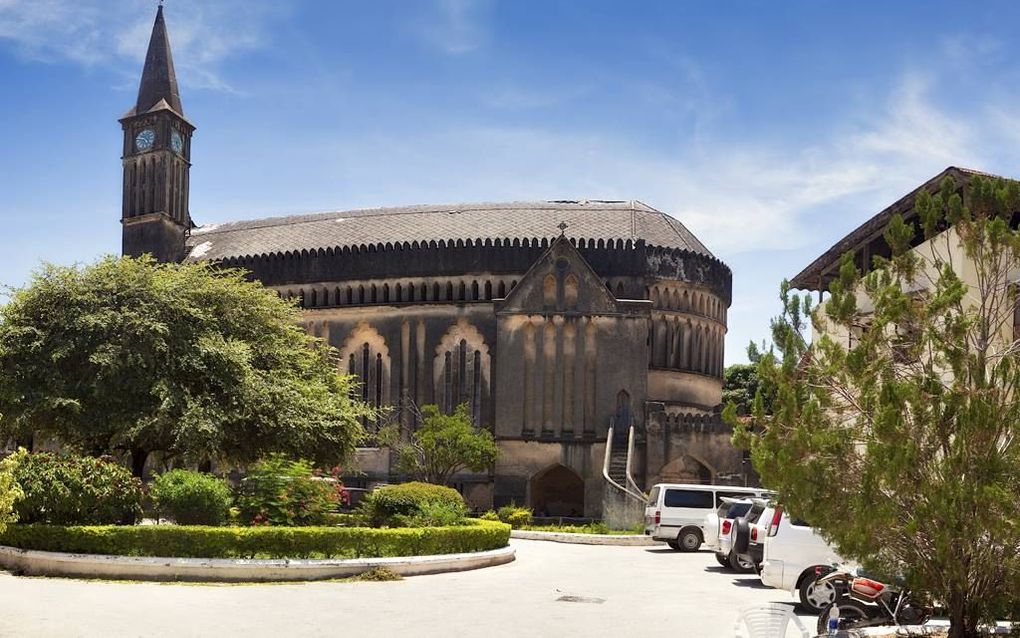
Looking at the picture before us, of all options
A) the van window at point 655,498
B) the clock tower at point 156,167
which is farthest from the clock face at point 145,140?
the van window at point 655,498

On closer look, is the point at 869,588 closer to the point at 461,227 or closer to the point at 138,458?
the point at 138,458

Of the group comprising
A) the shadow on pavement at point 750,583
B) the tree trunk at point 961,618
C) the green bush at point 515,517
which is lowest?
the green bush at point 515,517

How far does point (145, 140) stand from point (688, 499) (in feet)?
129

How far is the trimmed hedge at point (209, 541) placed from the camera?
19.4 meters

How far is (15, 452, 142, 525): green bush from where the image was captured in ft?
65.8

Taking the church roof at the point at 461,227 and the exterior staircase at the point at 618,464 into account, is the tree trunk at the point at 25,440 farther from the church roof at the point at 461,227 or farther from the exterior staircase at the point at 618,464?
the exterior staircase at the point at 618,464

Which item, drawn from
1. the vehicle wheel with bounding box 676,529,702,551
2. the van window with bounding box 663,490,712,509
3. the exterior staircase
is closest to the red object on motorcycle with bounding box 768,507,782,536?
the van window with bounding box 663,490,712,509

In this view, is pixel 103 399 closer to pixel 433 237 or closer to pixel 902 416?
pixel 902 416

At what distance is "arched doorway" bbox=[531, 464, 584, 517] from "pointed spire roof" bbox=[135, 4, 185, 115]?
90.3 feet

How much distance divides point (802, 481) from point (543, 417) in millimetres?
34963

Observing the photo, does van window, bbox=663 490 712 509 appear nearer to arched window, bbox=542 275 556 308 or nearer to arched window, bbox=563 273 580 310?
arched window, bbox=563 273 580 310

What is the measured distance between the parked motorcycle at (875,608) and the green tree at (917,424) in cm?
115

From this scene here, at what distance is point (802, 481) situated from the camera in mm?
11844

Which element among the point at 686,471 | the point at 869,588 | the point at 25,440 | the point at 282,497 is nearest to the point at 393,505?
the point at 282,497
